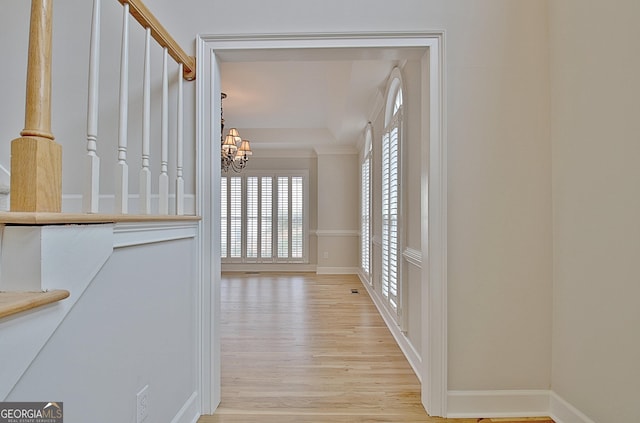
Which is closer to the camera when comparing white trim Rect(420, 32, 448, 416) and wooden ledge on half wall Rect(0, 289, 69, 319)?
wooden ledge on half wall Rect(0, 289, 69, 319)

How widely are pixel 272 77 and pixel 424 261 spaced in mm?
3073

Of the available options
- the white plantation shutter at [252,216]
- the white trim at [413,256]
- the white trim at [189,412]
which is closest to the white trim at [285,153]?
the white plantation shutter at [252,216]

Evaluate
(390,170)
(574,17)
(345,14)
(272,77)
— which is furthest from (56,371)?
(272,77)

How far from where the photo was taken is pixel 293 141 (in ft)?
20.5

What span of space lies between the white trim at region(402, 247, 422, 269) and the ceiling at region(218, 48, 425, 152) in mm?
1285

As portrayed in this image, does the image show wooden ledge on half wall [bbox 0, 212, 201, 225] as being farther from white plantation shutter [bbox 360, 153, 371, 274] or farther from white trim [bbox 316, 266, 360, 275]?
white trim [bbox 316, 266, 360, 275]

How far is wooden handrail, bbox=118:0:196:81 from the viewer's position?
4.41 ft

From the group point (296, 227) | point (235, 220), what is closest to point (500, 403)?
point (296, 227)

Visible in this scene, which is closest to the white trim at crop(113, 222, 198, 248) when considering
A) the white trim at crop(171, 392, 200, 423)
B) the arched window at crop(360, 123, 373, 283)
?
the white trim at crop(171, 392, 200, 423)

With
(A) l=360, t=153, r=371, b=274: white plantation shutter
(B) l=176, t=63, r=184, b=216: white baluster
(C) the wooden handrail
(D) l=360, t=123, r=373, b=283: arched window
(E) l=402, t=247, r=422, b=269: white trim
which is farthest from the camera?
(A) l=360, t=153, r=371, b=274: white plantation shutter

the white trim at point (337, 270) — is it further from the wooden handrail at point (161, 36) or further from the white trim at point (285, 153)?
the wooden handrail at point (161, 36)

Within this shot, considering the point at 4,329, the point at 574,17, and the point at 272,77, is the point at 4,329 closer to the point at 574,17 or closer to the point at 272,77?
the point at 574,17

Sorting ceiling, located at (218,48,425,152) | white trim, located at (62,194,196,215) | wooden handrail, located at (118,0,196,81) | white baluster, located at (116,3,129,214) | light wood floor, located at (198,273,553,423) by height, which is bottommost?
light wood floor, located at (198,273,553,423)

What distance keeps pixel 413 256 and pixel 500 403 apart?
998mm
